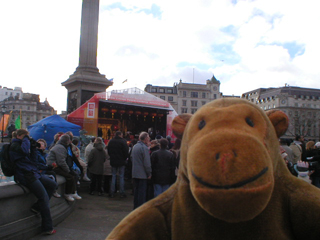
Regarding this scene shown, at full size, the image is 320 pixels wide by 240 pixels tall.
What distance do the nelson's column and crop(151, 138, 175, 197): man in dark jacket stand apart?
11.2 meters

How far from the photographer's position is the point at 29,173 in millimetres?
5039

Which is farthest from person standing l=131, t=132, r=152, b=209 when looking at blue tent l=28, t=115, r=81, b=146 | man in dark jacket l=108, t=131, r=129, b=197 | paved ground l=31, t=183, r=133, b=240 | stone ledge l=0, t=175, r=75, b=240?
blue tent l=28, t=115, r=81, b=146

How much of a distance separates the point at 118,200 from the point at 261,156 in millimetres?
7982

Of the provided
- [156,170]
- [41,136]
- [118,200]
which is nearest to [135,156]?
[156,170]

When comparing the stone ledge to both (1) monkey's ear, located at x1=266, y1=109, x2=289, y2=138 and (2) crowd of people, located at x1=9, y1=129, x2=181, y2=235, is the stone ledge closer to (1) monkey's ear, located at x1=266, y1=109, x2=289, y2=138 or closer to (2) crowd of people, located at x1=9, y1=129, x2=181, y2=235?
(2) crowd of people, located at x1=9, y1=129, x2=181, y2=235

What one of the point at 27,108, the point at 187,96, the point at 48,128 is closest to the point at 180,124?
the point at 48,128

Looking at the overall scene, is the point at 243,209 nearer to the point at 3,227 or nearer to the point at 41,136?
the point at 3,227

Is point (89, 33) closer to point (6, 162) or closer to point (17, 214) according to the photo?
point (6, 162)

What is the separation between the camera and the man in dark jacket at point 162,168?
6.87 m

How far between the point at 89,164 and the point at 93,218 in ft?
9.54

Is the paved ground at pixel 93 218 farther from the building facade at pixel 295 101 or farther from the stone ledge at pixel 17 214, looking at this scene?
the building facade at pixel 295 101

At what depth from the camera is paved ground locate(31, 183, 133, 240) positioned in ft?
18.3

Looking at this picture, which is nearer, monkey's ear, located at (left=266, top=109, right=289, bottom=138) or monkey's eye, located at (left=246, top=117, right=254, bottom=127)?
monkey's eye, located at (left=246, top=117, right=254, bottom=127)

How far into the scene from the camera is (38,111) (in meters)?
95.8
